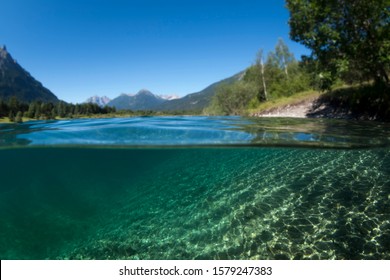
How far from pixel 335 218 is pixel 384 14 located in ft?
46.7

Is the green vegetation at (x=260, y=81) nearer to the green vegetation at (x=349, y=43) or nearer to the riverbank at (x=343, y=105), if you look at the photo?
the riverbank at (x=343, y=105)

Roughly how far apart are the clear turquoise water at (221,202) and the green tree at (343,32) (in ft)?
15.7

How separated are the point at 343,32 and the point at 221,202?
1410cm

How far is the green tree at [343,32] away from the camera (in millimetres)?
13758

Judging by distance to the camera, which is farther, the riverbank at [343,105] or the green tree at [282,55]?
the green tree at [282,55]

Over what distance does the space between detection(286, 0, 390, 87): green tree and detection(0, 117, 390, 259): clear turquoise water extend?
4.77m

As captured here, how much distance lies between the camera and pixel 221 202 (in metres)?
7.83

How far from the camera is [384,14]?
14.3 meters

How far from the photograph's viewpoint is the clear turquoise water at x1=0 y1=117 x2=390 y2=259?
575 cm

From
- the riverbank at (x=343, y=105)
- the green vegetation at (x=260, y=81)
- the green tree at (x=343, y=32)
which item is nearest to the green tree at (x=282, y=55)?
the green vegetation at (x=260, y=81)

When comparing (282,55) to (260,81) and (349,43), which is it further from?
(349,43)

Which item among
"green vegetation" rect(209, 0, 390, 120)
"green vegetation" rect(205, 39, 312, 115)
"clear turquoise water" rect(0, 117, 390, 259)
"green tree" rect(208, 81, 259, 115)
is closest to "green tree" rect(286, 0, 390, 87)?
"green vegetation" rect(209, 0, 390, 120)

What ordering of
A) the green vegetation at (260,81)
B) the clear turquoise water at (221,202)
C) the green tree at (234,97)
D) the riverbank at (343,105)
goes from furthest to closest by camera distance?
the green tree at (234,97) → the green vegetation at (260,81) → the riverbank at (343,105) → the clear turquoise water at (221,202)
